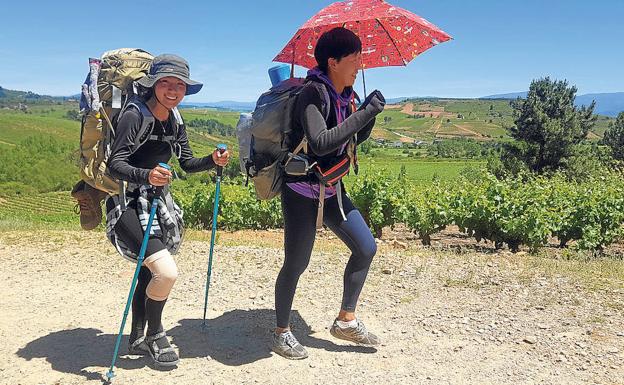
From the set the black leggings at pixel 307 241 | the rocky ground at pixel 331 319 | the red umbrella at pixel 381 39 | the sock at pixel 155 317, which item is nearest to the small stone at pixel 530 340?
the rocky ground at pixel 331 319

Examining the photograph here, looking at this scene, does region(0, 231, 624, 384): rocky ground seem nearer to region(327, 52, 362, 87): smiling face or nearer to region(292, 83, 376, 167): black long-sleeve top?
region(292, 83, 376, 167): black long-sleeve top

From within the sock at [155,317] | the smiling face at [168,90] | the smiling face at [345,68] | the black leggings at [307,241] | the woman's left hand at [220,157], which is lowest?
the sock at [155,317]

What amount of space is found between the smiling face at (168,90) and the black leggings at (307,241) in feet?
3.34

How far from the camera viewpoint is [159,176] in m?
3.35

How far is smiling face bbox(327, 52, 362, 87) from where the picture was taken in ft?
11.9

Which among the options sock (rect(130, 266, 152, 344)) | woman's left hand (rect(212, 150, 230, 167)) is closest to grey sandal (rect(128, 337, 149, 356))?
sock (rect(130, 266, 152, 344))

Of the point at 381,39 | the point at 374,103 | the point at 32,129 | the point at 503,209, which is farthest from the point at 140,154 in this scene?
the point at 32,129

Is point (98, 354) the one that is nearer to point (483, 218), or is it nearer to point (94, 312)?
point (94, 312)

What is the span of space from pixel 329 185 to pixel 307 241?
1.47ft

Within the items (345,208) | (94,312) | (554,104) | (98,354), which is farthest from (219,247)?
(554,104)

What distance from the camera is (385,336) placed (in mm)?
4652

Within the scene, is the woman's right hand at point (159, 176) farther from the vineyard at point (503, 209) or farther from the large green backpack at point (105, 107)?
the vineyard at point (503, 209)

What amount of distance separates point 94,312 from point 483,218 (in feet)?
24.0

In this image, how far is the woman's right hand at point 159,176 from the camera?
11.0 ft
